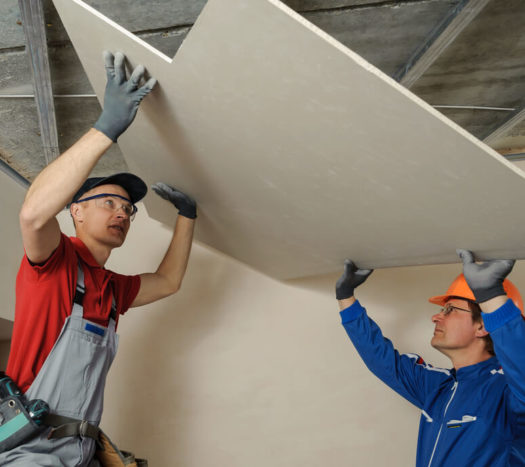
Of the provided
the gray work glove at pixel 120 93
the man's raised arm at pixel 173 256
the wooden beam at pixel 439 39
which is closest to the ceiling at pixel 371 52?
the wooden beam at pixel 439 39

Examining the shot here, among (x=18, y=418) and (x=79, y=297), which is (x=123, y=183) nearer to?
(x=79, y=297)

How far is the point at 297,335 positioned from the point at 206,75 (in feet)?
6.67

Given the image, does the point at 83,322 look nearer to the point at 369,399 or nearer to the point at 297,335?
the point at 297,335

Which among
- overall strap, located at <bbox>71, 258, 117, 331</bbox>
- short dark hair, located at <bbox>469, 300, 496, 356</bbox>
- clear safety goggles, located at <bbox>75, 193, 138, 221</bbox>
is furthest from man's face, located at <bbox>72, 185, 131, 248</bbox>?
short dark hair, located at <bbox>469, 300, 496, 356</bbox>

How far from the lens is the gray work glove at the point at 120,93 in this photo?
65.1 inches

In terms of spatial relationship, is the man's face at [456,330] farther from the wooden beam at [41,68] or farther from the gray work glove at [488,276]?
the wooden beam at [41,68]

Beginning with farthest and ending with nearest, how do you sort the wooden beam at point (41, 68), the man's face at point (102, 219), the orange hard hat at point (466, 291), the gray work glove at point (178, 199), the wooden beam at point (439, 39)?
the gray work glove at point (178, 199), the orange hard hat at point (466, 291), the man's face at point (102, 219), the wooden beam at point (439, 39), the wooden beam at point (41, 68)

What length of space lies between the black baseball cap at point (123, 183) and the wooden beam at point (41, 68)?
1.41 ft

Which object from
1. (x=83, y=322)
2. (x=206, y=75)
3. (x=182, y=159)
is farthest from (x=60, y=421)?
(x=206, y=75)

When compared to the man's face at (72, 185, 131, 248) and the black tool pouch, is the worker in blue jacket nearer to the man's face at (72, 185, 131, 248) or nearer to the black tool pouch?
the man's face at (72, 185, 131, 248)

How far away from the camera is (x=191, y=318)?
3189 mm

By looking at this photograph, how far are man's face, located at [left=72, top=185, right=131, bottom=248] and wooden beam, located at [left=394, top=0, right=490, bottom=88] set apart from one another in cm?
152

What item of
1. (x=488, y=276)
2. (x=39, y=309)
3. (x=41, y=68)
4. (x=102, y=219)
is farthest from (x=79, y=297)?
(x=488, y=276)

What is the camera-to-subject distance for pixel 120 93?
1701 mm
